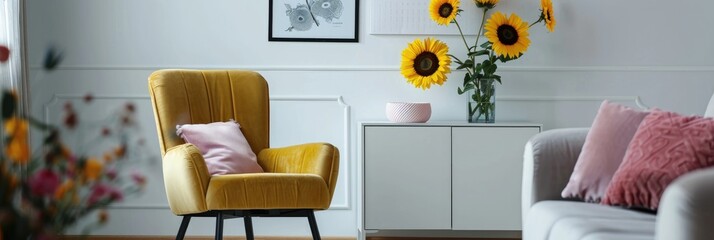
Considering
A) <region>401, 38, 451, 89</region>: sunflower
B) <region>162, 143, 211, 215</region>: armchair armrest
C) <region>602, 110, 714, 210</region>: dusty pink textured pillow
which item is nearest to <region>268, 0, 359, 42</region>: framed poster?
<region>401, 38, 451, 89</region>: sunflower

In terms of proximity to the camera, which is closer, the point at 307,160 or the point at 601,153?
the point at 601,153

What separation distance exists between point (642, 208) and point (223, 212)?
1369 mm

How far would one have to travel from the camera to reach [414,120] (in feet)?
13.3

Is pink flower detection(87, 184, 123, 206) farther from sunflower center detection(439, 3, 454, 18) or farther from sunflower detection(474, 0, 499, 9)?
sunflower detection(474, 0, 499, 9)

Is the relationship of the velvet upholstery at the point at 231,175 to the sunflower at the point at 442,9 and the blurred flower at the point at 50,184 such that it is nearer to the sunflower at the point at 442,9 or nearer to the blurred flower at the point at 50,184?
the sunflower at the point at 442,9

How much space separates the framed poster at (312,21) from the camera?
14.0ft

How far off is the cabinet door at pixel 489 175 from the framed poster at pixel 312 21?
74 cm

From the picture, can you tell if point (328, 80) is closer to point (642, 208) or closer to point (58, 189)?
point (642, 208)

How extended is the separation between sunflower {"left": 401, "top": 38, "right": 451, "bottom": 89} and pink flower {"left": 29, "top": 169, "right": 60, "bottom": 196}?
3.48 meters

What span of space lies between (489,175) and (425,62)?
56 centimetres

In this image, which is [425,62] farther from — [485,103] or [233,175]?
[233,175]

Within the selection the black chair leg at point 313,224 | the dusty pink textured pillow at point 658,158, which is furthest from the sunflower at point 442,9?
the dusty pink textured pillow at point 658,158

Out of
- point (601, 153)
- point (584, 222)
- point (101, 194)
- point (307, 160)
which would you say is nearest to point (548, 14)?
point (307, 160)

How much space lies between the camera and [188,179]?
3.05 metres
